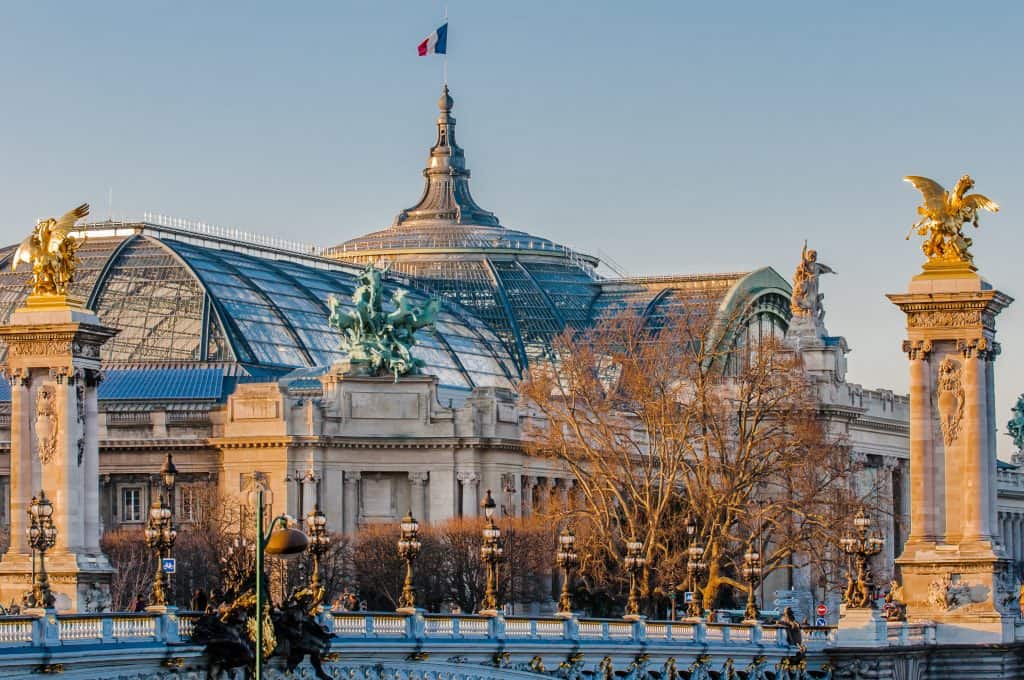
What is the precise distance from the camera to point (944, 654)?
7788 cm

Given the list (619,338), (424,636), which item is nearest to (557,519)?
(619,338)

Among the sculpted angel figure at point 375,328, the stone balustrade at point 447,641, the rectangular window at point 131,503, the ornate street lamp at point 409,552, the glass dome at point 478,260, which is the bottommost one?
the stone balustrade at point 447,641

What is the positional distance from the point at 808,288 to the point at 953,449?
71182mm

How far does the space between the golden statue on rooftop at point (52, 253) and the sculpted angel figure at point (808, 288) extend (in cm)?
6871

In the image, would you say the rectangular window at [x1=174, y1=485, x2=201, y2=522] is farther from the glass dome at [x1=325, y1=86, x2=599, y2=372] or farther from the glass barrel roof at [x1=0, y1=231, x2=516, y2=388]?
the glass dome at [x1=325, y1=86, x2=599, y2=372]

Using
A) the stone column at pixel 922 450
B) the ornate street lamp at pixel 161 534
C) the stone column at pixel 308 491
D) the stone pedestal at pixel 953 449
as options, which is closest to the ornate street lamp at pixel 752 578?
the stone pedestal at pixel 953 449

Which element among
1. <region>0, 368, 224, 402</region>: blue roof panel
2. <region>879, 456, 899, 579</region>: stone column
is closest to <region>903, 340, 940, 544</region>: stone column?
<region>0, 368, 224, 402</region>: blue roof panel

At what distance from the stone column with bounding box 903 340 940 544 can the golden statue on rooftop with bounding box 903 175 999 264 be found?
2474mm

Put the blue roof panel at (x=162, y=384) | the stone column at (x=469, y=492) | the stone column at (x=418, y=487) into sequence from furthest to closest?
1. the blue roof panel at (x=162, y=384)
2. the stone column at (x=418, y=487)
3. the stone column at (x=469, y=492)

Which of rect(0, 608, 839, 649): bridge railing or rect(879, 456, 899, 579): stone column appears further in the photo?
rect(879, 456, 899, 579): stone column

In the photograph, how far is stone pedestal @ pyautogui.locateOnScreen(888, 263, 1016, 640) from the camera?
78.8 metres

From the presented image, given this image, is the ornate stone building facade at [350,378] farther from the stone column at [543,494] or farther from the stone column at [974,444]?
the stone column at [974,444]

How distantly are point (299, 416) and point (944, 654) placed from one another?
56.4m

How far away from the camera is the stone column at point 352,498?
432 feet
